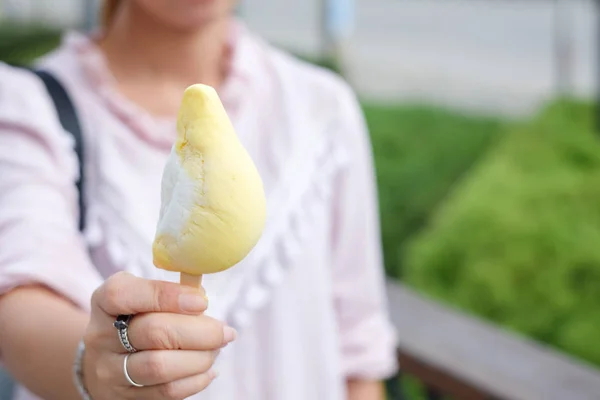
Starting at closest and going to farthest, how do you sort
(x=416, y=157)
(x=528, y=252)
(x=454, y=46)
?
(x=528, y=252)
(x=416, y=157)
(x=454, y=46)

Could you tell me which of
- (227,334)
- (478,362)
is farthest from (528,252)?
(227,334)

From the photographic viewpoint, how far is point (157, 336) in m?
0.82

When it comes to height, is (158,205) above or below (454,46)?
above

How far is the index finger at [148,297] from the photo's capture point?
82cm

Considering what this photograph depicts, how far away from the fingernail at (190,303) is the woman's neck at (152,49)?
1.94 ft

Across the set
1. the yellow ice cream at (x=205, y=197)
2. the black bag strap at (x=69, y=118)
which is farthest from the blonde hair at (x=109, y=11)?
the yellow ice cream at (x=205, y=197)

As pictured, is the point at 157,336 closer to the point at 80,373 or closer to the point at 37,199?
the point at 80,373

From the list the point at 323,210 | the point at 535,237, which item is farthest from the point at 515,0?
the point at 323,210

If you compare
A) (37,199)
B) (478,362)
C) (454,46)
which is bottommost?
(454,46)

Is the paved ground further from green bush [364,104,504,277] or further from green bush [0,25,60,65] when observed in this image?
green bush [0,25,60,65]

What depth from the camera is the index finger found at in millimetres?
822

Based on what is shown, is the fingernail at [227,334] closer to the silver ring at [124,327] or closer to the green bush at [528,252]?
the silver ring at [124,327]

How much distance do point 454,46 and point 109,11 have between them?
36.4 ft

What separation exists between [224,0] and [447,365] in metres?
1.19
